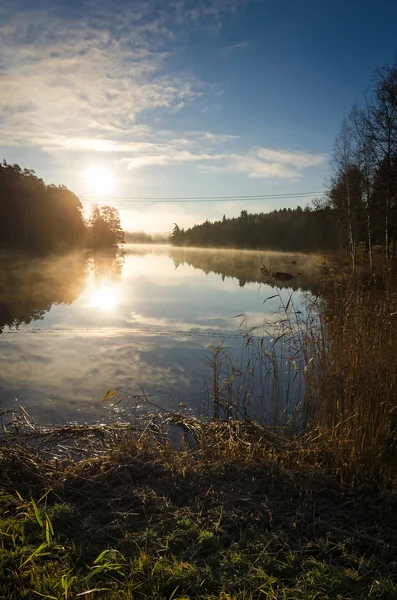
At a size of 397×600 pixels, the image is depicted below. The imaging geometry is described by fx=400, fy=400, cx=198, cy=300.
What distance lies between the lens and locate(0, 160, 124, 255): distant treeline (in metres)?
49.2

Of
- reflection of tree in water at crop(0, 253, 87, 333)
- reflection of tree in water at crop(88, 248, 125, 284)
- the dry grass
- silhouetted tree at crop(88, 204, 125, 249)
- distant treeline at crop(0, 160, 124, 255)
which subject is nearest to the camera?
the dry grass

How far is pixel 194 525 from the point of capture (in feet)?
9.14

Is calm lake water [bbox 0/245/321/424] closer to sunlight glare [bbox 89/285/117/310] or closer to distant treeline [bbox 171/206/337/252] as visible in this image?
sunlight glare [bbox 89/285/117/310]

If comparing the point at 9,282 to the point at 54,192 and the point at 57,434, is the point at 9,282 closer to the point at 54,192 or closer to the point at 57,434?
the point at 57,434

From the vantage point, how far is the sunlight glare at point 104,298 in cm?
1505

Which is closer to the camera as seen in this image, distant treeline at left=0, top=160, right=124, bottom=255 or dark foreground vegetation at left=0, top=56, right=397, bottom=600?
dark foreground vegetation at left=0, top=56, right=397, bottom=600

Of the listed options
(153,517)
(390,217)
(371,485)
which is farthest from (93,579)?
(390,217)

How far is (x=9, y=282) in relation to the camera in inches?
767

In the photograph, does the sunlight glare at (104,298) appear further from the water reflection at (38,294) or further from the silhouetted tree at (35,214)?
the silhouetted tree at (35,214)

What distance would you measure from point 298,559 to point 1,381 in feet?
18.2

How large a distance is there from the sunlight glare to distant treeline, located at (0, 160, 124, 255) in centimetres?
3189

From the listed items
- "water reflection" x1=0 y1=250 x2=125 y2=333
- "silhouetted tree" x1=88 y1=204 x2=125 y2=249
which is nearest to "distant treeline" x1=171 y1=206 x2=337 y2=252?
"silhouetted tree" x1=88 y1=204 x2=125 y2=249

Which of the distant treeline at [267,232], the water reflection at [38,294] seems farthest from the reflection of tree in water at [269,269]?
the distant treeline at [267,232]

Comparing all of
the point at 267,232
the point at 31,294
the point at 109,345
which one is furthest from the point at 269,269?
the point at 267,232
